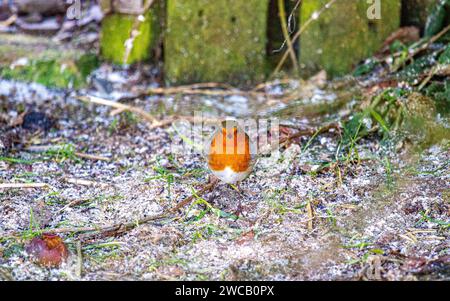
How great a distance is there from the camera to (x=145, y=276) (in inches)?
92.4

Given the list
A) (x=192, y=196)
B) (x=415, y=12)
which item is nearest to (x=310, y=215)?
(x=192, y=196)

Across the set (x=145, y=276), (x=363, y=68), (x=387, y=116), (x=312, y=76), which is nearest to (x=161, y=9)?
(x=312, y=76)

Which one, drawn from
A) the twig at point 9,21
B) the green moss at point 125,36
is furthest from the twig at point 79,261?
the twig at point 9,21

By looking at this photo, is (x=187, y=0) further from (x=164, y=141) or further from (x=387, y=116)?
(x=387, y=116)

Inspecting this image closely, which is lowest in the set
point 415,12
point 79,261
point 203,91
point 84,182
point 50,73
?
point 79,261

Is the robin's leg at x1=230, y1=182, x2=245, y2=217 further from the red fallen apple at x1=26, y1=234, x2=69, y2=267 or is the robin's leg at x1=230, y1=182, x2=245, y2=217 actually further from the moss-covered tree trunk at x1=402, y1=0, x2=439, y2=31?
the moss-covered tree trunk at x1=402, y1=0, x2=439, y2=31

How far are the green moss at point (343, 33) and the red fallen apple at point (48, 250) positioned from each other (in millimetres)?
2143

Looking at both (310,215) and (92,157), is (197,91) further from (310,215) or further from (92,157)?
(310,215)

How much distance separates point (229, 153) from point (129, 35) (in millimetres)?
1736

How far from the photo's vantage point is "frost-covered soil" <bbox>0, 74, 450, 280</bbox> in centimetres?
238

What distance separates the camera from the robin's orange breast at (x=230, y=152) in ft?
9.23

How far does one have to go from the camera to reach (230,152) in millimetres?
2818

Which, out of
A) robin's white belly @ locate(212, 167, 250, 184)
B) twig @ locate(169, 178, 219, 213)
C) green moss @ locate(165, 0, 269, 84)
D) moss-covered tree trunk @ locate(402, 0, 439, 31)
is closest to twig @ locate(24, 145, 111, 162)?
twig @ locate(169, 178, 219, 213)
